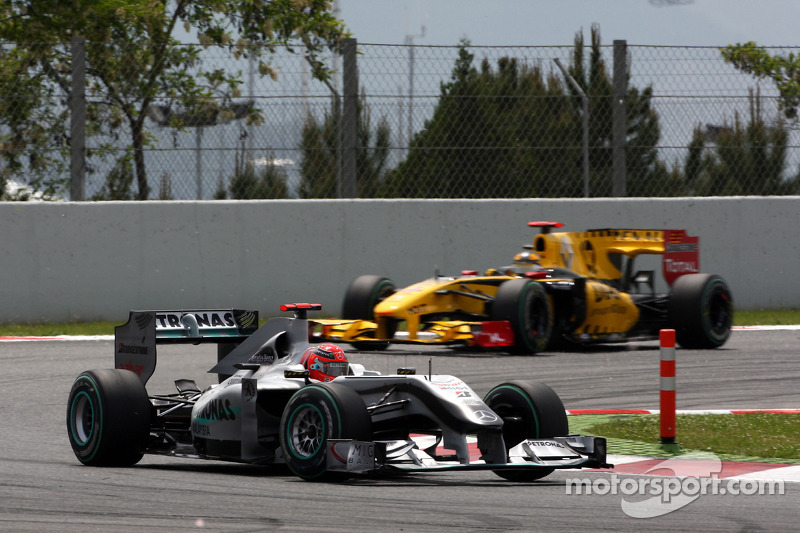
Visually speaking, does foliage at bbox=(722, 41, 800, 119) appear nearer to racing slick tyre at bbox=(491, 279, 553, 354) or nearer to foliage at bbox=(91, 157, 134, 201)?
racing slick tyre at bbox=(491, 279, 553, 354)

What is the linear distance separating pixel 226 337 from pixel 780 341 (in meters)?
7.92

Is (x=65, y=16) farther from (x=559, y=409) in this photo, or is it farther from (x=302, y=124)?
(x=559, y=409)

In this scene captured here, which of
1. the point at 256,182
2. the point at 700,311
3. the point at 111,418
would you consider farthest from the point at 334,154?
the point at 111,418

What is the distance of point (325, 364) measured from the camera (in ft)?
23.9

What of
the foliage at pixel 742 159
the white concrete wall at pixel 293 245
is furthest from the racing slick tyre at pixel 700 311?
the foliage at pixel 742 159

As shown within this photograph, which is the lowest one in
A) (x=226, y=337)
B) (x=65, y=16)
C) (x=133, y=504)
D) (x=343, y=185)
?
(x=133, y=504)

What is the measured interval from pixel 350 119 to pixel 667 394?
8762 mm

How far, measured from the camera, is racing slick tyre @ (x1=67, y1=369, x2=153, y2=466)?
7.30 metres

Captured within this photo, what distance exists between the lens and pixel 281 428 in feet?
22.0

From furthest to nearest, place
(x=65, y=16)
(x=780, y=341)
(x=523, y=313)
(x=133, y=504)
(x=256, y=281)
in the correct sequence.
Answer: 1. (x=65, y=16)
2. (x=256, y=281)
3. (x=780, y=341)
4. (x=523, y=313)
5. (x=133, y=504)

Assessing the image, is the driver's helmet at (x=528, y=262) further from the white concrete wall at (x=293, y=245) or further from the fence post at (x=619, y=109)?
the fence post at (x=619, y=109)

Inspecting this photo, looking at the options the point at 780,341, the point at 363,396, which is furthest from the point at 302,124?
the point at 363,396

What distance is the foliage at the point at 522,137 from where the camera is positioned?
52.6 feet

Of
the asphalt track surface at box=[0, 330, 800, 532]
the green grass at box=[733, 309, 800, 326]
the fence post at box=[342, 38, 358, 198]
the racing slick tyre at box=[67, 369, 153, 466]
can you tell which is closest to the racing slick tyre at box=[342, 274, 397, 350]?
the fence post at box=[342, 38, 358, 198]
